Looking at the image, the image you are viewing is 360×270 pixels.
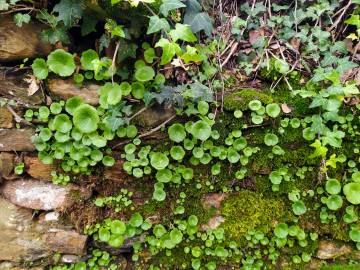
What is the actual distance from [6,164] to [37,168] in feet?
0.84

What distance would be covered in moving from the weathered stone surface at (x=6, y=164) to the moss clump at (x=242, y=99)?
6.20 feet

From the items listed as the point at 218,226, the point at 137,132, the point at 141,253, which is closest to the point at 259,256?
the point at 218,226

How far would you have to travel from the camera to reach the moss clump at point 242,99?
2.81m

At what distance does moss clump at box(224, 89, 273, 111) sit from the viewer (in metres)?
2.81

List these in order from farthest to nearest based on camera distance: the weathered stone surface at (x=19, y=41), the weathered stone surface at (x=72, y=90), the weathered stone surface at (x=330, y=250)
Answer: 1. the weathered stone surface at (x=330, y=250)
2. the weathered stone surface at (x=72, y=90)
3. the weathered stone surface at (x=19, y=41)

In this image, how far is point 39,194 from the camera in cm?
293

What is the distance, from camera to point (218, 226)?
2975 mm

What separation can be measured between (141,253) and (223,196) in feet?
2.99

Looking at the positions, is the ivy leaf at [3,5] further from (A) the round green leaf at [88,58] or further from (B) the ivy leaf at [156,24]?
(B) the ivy leaf at [156,24]

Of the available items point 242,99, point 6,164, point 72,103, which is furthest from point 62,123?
point 242,99

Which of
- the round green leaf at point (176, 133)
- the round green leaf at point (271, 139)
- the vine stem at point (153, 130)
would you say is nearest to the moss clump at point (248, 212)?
the round green leaf at point (271, 139)

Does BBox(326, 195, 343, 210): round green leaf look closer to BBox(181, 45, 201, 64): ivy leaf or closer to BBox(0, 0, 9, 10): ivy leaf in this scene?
BBox(181, 45, 201, 64): ivy leaf

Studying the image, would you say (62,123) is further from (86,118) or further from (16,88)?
(16,88)

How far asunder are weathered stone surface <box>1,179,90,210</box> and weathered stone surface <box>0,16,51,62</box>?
3.54 feet
